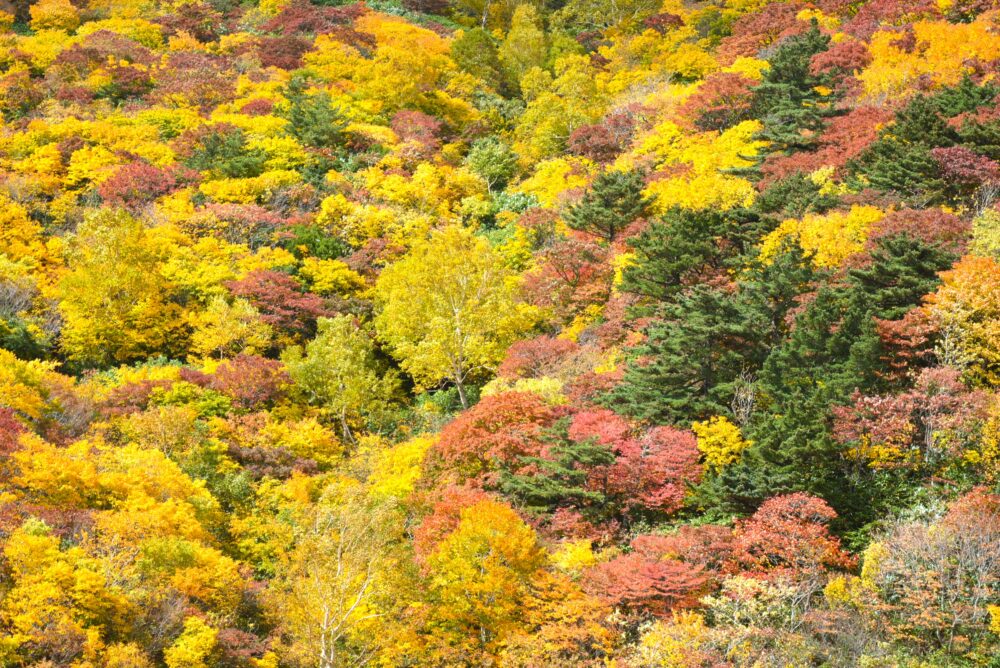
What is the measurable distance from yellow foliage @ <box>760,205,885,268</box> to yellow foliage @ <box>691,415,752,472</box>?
9.09 metres

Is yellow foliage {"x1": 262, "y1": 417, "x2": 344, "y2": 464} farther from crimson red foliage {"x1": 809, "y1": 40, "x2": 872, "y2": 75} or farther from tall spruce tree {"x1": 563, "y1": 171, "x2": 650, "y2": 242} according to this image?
crimson red foliage {"x1": 809, "y1": 40, "x2": 872, "y2": 75}

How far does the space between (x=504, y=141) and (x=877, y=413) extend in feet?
137

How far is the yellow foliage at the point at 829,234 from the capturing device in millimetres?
32406

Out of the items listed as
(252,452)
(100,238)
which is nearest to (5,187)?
(100,238)

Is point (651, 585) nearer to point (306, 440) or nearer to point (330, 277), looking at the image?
point (306, 440)

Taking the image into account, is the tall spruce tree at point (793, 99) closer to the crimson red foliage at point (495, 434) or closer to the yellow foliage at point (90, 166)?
the crimson red foliage at point (495, 434)

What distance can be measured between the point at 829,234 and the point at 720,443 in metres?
11.0

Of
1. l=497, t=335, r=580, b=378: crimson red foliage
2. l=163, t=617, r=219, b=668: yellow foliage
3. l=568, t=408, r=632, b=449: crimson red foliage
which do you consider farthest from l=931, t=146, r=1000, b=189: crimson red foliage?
l=163, t=617, r=219, b=668: yellow foliage

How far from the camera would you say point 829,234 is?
3303cm

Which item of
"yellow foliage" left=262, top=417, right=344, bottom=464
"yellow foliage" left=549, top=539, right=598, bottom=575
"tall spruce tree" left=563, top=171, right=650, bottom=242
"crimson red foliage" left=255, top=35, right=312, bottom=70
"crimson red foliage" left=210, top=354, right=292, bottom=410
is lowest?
"yellow foliage" left=262, top=417, right=344, bottom=464

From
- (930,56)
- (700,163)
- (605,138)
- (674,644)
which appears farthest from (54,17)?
(674,644)

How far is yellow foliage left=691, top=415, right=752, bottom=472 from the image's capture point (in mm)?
26391

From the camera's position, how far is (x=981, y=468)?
78.6 ft

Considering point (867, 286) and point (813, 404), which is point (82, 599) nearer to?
point (813, 404)
